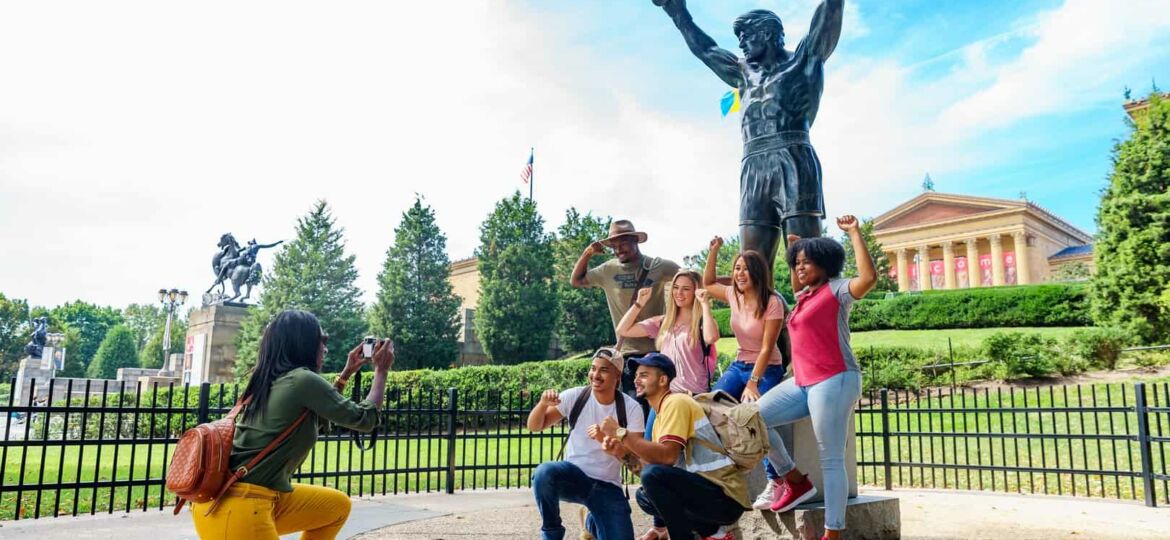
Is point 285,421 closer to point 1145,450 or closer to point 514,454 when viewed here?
point 1145,450

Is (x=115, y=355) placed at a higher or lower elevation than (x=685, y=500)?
higher

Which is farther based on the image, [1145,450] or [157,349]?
[157,349]

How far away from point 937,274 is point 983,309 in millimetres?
41232

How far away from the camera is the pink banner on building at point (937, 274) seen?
232 ft

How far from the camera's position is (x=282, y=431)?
321 cm

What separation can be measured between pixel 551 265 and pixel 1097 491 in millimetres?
29027

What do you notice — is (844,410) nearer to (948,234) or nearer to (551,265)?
(551,265)

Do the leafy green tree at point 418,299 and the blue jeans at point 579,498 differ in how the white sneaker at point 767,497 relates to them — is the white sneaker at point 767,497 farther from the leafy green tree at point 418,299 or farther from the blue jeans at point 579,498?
the leafy green tree at point 418,299

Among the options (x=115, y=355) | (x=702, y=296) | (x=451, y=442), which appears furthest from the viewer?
(x=115, y=355)

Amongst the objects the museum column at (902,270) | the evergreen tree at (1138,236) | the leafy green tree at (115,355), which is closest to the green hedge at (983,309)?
the evergreen tree at (1138,236)

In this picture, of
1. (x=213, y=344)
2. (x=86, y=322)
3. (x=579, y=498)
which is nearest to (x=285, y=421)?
(x=579, y=498)

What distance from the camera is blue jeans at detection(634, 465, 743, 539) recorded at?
365 centimetres

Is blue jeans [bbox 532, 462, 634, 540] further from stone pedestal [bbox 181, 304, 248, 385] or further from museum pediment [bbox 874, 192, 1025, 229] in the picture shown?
museum pediment [bbox 874, 192, 1025, 229]

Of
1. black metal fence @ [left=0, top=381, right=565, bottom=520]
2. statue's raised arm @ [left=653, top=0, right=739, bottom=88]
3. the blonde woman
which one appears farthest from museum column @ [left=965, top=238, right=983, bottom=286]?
the blonde woman
